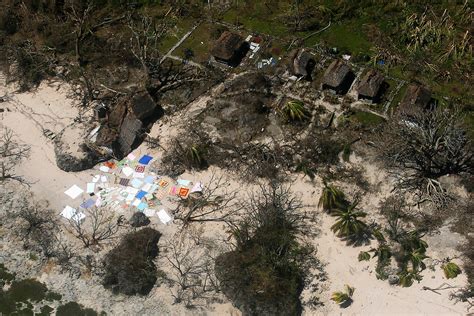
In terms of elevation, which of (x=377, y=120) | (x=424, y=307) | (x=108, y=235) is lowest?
(x=108, y=235)

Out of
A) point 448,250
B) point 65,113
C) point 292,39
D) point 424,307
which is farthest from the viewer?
point 292,39

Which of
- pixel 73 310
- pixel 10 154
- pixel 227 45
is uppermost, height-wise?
pixel 227 45

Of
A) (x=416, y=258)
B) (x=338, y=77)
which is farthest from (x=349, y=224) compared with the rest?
(x=338, y=77)

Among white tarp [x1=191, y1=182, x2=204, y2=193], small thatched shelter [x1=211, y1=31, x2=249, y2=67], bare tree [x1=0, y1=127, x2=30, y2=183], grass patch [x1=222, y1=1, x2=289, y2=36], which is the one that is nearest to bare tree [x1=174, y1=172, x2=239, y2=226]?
white tarp [x1=191, y1=182, x2=204, y2=193]

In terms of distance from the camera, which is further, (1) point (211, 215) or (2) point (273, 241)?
(1) point (211, 215)

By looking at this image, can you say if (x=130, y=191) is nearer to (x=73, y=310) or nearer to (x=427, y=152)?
(x=73, y=310)

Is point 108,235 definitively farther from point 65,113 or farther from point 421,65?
point 421,65

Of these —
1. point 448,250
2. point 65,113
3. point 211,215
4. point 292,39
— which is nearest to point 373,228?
point 448,250

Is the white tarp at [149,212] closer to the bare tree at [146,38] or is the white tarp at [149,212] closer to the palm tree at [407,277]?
the bare tree at [146,38]
